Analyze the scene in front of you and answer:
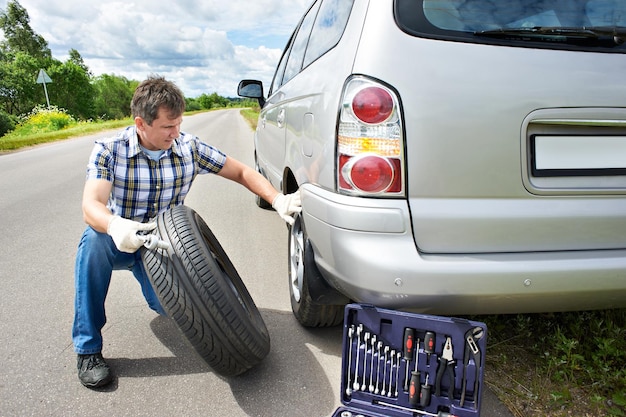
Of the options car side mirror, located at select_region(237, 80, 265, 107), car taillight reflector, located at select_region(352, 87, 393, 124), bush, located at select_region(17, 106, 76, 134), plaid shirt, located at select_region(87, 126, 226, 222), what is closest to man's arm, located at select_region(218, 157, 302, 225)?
plaid shirt, located at select_region(87, 126, 226, 222)

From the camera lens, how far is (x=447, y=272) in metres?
1.50

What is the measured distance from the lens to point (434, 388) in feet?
5.32

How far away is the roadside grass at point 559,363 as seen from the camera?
1878 mm

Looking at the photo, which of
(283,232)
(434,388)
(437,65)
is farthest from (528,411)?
(283,232)

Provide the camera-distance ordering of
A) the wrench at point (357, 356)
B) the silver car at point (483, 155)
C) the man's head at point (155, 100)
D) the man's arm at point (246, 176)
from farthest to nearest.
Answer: the man's arm at point (246, 176) < the man's head at point (155, 100) < the wrench at point (357, 356) < the silver car at point (483, 155)

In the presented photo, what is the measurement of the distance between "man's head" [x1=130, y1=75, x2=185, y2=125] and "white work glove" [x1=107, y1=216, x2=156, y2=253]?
0.56m

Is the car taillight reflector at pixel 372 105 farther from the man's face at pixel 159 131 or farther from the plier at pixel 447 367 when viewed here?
the man's face at pixel 159 131

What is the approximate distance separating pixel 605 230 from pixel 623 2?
2.84 feet

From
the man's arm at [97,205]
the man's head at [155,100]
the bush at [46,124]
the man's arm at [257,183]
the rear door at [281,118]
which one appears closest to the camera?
the man's arm at [97,205]

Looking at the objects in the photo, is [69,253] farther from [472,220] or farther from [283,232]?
[472,220]

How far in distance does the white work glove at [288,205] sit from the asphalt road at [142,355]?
0.71 meters

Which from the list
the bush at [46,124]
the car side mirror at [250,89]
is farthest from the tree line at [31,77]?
the car side mirror at [250,89]

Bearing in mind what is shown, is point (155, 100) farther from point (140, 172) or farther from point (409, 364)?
point (409, 364)

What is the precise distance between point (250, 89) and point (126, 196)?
2725mm
